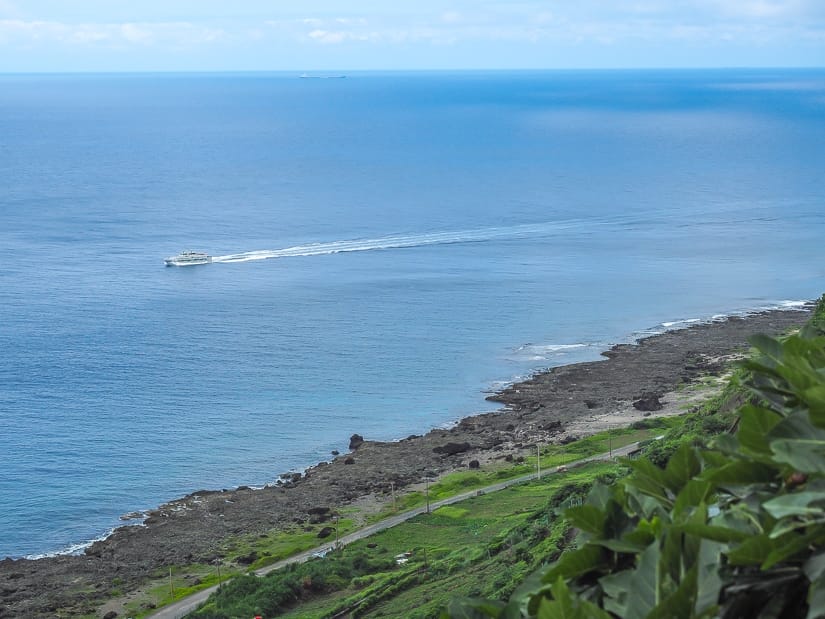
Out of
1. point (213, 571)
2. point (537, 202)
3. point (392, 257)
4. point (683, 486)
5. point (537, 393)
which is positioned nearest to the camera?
point (683, 486)

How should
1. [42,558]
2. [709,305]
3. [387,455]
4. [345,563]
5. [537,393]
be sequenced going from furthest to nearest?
[709,305], [537,393], [387,455], [42,558], [345,563]

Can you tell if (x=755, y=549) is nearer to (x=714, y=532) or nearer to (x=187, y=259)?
(x=714, y=532)

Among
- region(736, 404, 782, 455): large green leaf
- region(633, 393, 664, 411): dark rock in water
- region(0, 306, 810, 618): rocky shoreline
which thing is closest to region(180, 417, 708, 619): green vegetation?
region(0, 306, 810, 618): rocky shoreline

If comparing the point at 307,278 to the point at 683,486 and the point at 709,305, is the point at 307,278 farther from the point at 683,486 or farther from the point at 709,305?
the point at 683,486

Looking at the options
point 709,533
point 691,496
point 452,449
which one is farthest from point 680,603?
point 452,449

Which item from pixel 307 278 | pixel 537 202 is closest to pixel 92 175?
pixel 537 202

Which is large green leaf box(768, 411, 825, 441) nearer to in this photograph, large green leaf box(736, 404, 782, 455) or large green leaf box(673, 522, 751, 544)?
large green leaf box(736, 404, 782, 455)

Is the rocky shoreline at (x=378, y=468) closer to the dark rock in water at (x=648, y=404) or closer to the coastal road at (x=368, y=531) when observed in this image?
the dark rock in water at (x=648, y=404)
